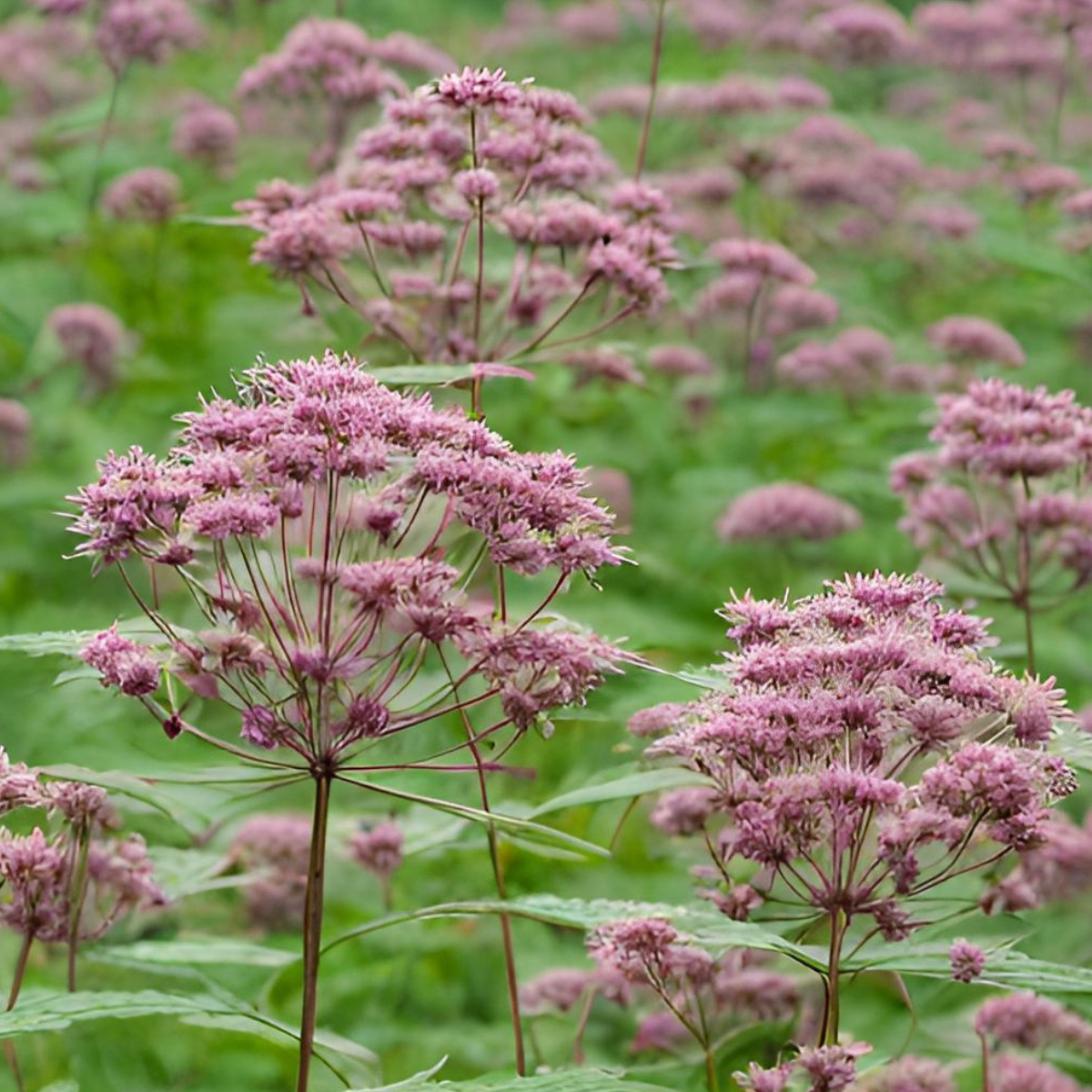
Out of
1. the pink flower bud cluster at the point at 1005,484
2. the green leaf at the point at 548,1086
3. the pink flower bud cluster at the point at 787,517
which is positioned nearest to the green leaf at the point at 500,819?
the green leaf at the point at 548,1086

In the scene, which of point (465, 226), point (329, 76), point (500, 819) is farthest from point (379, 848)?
point (329, 76)

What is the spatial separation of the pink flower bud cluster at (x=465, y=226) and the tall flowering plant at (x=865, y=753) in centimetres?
118

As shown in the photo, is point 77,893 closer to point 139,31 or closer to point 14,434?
point 14,434

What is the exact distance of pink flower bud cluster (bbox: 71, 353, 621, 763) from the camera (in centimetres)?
221

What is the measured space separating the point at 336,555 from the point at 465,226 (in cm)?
133

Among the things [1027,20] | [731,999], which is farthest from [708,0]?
[731,999]

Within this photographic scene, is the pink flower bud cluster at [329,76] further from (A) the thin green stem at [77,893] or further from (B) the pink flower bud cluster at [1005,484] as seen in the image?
(A) the thin green stem at [77,893]

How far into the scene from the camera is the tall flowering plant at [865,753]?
7.14ft

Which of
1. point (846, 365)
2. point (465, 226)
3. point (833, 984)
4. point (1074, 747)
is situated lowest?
point (833, 984)

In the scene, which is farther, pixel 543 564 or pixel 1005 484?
pixel 1005 484

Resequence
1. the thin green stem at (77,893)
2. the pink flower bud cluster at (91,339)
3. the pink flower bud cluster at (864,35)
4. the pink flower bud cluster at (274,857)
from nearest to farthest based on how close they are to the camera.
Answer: the thin green stem at (77,893) < the pink flower bud cluster at (274,857) < the pink flower bud cluster at (91,339) < the pink flower bud cluster at (864,35)

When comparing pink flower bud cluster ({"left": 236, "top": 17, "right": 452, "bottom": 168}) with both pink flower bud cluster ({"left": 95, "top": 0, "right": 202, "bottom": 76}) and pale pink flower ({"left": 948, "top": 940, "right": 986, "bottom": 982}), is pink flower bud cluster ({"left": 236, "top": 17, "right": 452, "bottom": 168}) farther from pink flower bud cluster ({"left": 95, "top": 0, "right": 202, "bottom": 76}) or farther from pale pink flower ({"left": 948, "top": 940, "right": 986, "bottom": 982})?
pale pink flower ({"left": 948, "top": 940, "right": 986, "bottom": 982})

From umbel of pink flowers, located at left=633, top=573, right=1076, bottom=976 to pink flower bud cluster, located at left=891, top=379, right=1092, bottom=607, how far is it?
1.22 metres

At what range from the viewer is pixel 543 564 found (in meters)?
2.28
